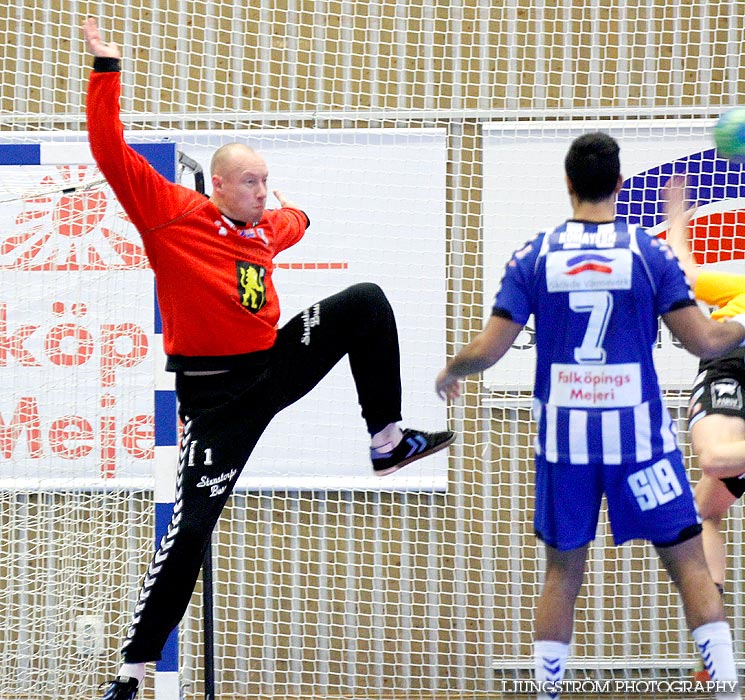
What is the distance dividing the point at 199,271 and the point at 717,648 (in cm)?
200

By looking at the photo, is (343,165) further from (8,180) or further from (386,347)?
(386,347)

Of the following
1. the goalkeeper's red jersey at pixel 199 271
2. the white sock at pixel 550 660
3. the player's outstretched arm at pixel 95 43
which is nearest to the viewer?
the white sock at pixel 550 660

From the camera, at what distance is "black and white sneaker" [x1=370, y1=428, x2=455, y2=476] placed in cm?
365

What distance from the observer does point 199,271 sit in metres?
3.39

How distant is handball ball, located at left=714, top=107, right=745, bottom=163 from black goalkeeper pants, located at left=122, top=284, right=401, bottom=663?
127 centimetres

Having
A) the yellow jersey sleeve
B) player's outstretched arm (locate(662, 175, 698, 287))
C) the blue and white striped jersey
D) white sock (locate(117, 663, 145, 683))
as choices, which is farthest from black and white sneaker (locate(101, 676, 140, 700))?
the yellow jersey sleeve

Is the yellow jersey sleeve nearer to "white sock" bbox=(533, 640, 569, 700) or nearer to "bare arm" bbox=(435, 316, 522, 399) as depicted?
"bare arm" bbox=(435, 316, 522, 399)

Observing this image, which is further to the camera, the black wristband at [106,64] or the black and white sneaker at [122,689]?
the black and white sneaker at [122,689]

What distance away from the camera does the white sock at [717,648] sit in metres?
2.89

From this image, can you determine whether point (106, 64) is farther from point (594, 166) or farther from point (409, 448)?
point (409, 448)

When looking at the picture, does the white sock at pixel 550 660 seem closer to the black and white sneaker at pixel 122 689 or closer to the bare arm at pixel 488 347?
the bare arm at pixel 488 347

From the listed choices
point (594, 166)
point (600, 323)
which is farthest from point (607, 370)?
point (594, 166)

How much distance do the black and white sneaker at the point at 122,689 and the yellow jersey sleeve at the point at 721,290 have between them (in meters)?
2.39

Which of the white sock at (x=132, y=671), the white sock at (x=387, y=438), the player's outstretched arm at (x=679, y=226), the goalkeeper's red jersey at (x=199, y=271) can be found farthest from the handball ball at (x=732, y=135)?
the white sock at (x=132, y=671)
